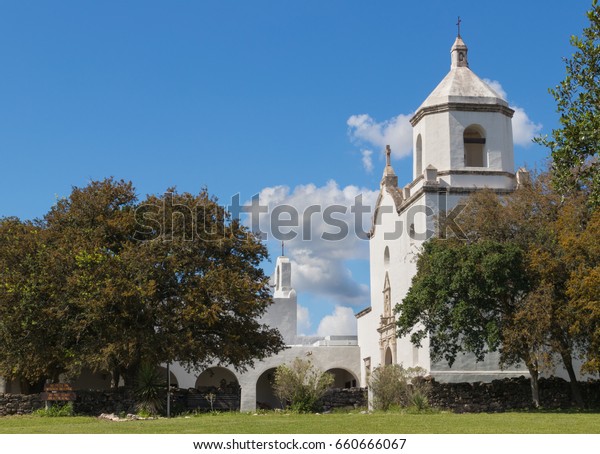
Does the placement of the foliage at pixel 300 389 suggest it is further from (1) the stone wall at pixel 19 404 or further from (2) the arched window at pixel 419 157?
(2) the arched window at pixel 419 157

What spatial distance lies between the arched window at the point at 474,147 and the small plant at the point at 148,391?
16486mm

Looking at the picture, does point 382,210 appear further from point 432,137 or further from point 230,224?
point 230,224

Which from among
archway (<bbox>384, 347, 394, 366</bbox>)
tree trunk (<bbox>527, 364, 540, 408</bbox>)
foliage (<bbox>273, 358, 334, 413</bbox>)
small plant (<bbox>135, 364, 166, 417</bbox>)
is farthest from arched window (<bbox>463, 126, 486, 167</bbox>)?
small plant (<bbox>135, 364, 166, 417</bbox>)

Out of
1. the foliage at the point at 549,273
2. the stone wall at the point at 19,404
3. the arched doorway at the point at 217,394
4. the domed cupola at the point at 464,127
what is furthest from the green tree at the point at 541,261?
the stone wall at the point at 19,404

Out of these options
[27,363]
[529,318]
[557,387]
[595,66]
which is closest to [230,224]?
[27,363]

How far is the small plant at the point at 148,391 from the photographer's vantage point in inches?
1069

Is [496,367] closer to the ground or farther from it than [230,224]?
closer to the ground

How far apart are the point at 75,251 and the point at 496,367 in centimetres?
1604

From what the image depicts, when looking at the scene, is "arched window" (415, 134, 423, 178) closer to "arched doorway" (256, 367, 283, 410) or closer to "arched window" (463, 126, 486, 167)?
"arched window" (463, 126, 486, 167)

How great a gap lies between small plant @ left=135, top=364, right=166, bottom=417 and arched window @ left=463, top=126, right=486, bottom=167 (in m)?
16.5

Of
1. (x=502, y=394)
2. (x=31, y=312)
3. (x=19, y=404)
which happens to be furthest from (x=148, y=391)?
(x=502, y=394)

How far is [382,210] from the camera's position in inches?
1608

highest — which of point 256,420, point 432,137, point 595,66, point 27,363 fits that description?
point 432,137

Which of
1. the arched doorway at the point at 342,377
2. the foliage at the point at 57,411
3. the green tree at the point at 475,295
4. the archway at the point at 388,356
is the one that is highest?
the green tree at the point at 475,295
